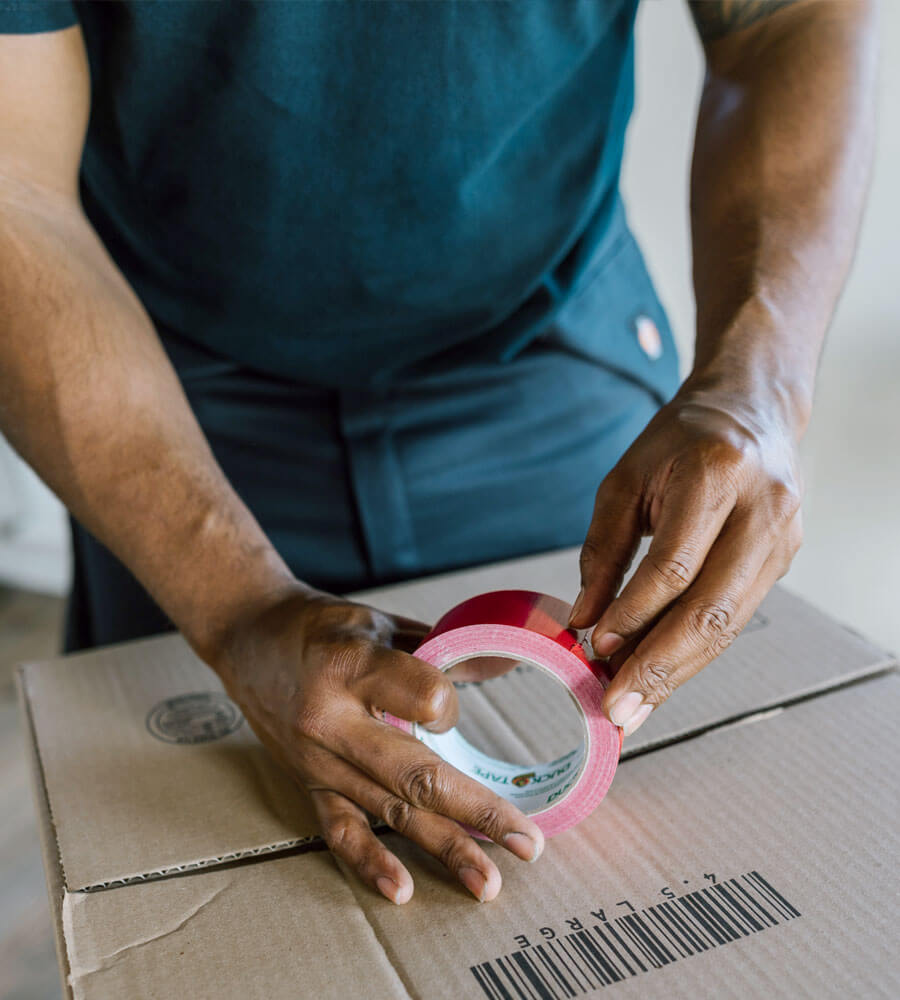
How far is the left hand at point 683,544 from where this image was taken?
1.85 feet

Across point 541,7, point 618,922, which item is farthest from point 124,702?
point 541,7

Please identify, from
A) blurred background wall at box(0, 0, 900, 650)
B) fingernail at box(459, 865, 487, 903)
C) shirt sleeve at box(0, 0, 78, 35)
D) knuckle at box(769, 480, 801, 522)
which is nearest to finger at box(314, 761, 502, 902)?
fingernail at box(459, 865, 487, 903)

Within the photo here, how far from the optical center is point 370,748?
0.57 metres

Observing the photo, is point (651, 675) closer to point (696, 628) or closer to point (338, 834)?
point (696, 628)

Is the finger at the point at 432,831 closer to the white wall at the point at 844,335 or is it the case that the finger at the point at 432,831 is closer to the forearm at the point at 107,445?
the forearm at the point at 107,445

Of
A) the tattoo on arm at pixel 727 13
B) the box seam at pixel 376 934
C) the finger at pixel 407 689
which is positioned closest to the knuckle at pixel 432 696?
the finger at pixel 407 689

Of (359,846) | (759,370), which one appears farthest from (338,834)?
(759,370)

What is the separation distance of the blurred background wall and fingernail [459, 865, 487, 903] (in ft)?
3.99

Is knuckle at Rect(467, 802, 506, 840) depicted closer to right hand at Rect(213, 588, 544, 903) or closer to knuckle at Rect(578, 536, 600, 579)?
right hand at Rect(213, 588, 544, 903)

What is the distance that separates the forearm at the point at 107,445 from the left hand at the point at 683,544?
23 cm

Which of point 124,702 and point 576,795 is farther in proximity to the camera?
point 124,702

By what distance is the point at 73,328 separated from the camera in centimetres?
69

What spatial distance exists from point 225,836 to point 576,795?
0.22 meters

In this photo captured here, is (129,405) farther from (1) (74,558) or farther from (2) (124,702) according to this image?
(1) (74,558)
